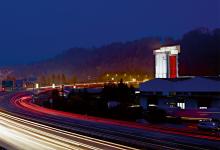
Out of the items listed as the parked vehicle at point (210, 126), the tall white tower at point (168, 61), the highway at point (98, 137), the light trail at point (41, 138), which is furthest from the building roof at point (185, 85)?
the light trail at point (41, 138)

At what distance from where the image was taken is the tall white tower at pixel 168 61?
10900cm

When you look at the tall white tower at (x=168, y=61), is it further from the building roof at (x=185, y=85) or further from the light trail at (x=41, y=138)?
the light trail at (x=41, y=138)

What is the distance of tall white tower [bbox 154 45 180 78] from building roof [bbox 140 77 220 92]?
24.3 metres

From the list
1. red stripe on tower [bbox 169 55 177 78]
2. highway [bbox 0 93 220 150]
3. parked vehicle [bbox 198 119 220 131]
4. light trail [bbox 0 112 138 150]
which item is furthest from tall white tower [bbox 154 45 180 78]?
light trail [bbox 0 112 138 150]

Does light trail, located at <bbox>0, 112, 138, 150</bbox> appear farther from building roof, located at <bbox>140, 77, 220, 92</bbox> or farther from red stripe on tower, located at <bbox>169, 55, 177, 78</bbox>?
red stripe on tower, located at <bbox>169, 55, 177, 78</bbox>

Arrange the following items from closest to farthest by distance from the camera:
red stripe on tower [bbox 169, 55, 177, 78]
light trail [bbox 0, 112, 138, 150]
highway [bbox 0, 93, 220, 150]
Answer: highway [bbox 0, 93, 220, 150] < light trail [bbox 0, 112, 138, 150] < red stripe on tower [bbox 169, 55, 177, 78]

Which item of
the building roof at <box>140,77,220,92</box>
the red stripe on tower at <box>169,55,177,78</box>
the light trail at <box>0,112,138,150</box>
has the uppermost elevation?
the red stripe on tower at <box>169,55,177,78</box>

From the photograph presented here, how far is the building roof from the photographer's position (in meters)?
72.8

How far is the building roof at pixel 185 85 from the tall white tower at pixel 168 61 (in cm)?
2426

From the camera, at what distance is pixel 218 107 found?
71.1m

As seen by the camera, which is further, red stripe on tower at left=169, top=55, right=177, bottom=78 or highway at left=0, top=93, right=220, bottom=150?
red stripe on tower at left=169, top=55, right=177, bottom=78

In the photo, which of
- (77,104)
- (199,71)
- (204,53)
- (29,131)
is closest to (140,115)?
(77,104)

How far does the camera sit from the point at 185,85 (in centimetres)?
7706

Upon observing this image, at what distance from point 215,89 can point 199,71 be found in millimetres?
84524
